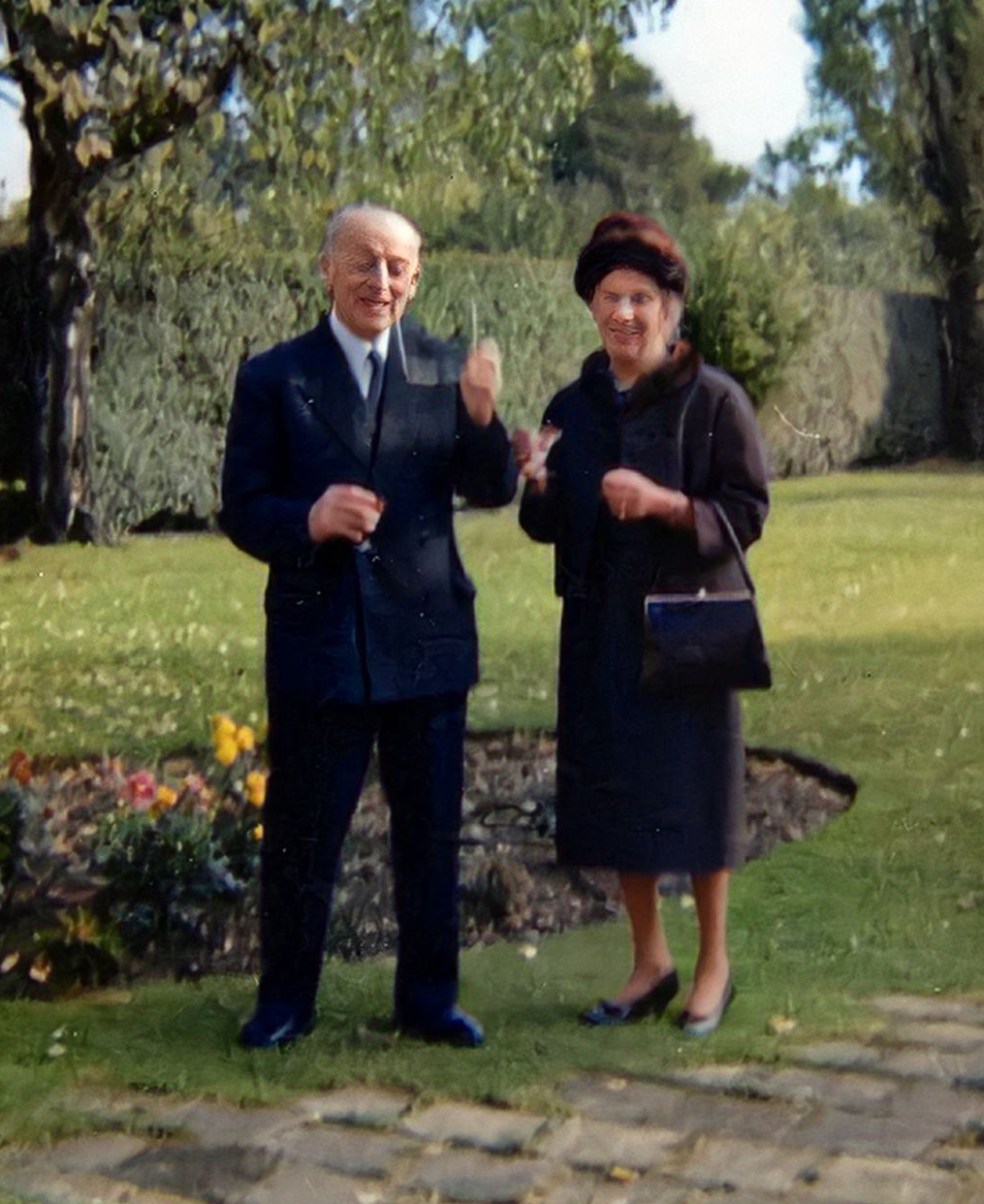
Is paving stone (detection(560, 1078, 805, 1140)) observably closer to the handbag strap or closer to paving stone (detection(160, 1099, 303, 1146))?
paving stone (detection(160, 1099, 303, 1146))

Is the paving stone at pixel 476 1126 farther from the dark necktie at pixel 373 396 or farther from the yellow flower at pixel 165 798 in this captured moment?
the yellow flower at pixel 165 798

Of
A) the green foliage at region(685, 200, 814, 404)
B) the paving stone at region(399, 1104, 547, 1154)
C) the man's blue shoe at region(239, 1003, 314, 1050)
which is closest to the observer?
the paving stone at region(399, 1104, 547, 1154)

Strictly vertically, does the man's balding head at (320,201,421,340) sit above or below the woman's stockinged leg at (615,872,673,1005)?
above

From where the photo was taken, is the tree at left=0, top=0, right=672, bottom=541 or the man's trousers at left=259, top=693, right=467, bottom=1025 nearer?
the man's trousers at left=259, top=693, right=467, bottom=1025

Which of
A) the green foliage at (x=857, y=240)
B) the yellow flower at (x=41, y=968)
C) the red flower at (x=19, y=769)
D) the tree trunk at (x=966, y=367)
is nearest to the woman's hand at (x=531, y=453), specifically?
the yellow flower at (x=41, y=968)

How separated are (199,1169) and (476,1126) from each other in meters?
0.58

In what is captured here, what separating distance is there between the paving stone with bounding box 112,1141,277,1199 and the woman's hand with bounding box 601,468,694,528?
1.55 meters

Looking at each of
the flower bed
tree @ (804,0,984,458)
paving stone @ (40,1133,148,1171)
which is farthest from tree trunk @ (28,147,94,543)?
paving stone @ (40,1133,148,1171)

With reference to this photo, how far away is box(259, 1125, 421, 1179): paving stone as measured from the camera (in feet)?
13.2

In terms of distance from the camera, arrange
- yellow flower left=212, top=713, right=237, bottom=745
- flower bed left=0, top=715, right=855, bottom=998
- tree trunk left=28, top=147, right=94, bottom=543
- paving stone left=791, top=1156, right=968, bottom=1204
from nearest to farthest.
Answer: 1. paving stone left=791, top=1156, right=968, bottom=1204
2. flower bed left=0, top=715, right=855, bottom=998
3. yellow flower left=212, top=713, right=237, bottom=745
4. tree trunk left=28, top=147, right=94, bottom=543

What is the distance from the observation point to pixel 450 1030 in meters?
4.71

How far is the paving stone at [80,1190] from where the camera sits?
389 cm

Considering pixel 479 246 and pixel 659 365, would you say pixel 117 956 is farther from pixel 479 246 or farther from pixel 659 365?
pixel 479 246

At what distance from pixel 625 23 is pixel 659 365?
8.64 feet
